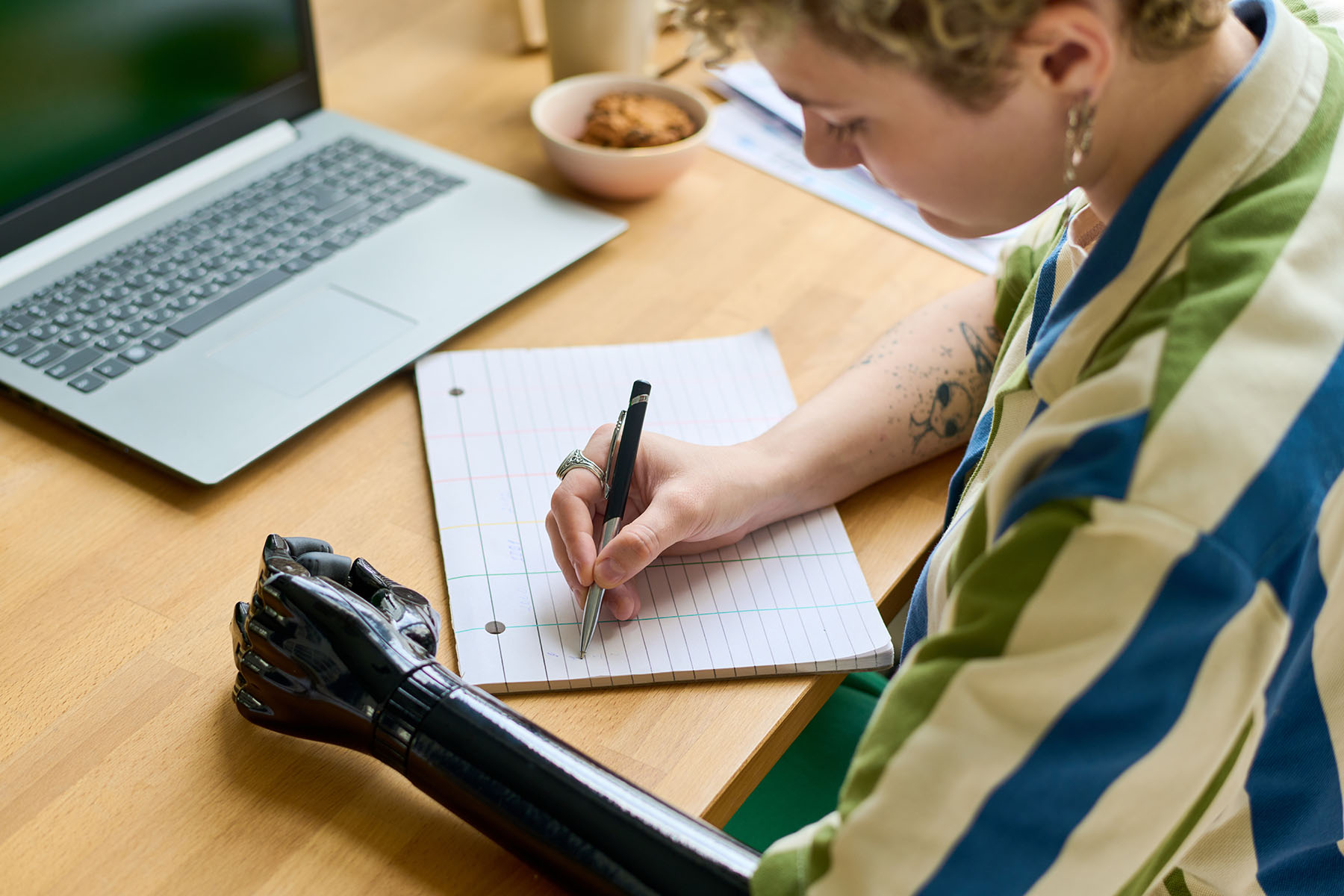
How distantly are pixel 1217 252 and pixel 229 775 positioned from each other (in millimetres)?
533

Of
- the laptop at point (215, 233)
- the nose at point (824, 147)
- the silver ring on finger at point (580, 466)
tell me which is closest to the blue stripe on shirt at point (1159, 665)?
the nose at point (824, 147)

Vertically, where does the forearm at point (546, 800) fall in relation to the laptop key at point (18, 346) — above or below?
below

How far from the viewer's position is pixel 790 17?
1.56 feet

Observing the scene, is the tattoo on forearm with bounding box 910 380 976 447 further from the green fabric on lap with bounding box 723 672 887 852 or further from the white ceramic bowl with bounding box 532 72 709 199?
the white ceramic bowl with bounding box 532 72 709 199

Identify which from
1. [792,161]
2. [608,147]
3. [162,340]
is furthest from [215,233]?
[792,161]

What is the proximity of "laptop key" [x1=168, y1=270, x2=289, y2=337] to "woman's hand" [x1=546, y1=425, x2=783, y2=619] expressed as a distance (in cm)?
34

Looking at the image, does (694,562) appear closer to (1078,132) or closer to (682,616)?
(682,616)

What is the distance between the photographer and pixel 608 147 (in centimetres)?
109

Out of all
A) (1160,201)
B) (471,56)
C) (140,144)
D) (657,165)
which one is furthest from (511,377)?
(471,56)

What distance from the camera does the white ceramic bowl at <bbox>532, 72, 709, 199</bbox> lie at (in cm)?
106

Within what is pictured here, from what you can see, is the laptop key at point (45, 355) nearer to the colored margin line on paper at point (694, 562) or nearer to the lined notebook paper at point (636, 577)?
the lined notebook paper at point (636, 577)

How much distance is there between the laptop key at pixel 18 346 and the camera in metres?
0.83

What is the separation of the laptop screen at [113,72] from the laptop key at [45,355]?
13cm

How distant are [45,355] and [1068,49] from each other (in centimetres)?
71
